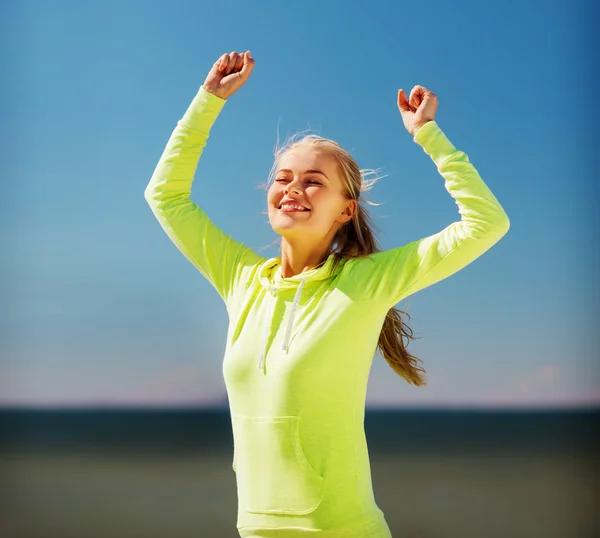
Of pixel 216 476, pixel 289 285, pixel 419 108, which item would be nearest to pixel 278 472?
pixel 289 285

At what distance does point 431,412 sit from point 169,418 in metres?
1.55

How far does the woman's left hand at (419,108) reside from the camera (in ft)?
4.90

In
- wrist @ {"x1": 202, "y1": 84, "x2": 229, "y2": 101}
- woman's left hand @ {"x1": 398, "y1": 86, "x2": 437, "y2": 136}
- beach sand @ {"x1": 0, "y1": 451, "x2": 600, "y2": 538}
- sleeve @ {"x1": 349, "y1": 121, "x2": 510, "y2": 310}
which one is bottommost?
beach sand @ {"x1": 0, "y1": 451, "x2": 600, "y2": 538}

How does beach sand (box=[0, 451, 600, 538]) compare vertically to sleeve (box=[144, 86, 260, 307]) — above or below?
below

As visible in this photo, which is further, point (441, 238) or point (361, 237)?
point (361, 237)

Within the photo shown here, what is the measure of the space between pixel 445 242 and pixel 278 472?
0.51 m

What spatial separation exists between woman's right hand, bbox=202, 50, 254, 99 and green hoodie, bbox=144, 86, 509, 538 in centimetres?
43

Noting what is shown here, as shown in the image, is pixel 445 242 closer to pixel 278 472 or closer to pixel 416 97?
pixel 416 97

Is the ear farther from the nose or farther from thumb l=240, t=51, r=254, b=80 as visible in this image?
thumb l=240, t=51, r=254, b=80

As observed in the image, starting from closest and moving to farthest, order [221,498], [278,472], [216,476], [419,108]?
[278,472] → [419,108] → [221,498] → [216,476]

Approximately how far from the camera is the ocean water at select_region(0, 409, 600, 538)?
3578 millimetres

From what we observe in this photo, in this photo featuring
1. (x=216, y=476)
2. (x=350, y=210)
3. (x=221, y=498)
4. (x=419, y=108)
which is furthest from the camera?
(x=216, y=476)

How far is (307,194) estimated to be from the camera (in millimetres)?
1544

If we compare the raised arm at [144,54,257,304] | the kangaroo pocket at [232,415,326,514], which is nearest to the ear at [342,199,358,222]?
the raised arm at [144,54,257,304]
